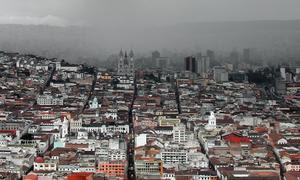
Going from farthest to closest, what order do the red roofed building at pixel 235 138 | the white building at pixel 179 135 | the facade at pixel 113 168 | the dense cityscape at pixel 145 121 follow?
the white building at pixel 179 135, the red roofed building at pixel 235 138, the dense cityscape at pixel 145 121, the facade at pixel 113 168

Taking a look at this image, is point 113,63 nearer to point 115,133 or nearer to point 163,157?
point 115,133

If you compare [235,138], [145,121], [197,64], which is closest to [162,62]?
[197,64]

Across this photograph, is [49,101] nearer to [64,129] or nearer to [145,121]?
[145,121]

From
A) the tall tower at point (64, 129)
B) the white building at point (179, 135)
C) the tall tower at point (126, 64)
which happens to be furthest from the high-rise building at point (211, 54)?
the white building at point (179, 135)

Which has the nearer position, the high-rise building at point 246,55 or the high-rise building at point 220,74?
the high-rise building at point 220,74

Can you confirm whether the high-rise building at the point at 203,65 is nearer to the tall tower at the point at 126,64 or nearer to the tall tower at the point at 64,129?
the tall tower at the point at 126,64

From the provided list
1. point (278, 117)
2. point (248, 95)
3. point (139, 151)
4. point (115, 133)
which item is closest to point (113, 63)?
point (248, 95)

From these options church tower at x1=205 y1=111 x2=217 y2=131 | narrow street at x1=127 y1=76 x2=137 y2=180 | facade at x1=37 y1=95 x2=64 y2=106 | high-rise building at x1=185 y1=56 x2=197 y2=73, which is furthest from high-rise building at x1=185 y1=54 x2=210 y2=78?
church tower at x1=205 y1=111 x2=217 y2=131

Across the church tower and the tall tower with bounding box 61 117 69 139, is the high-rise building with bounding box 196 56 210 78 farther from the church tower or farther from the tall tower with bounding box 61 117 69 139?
the tall tower with bounding box 61 117 69 139
